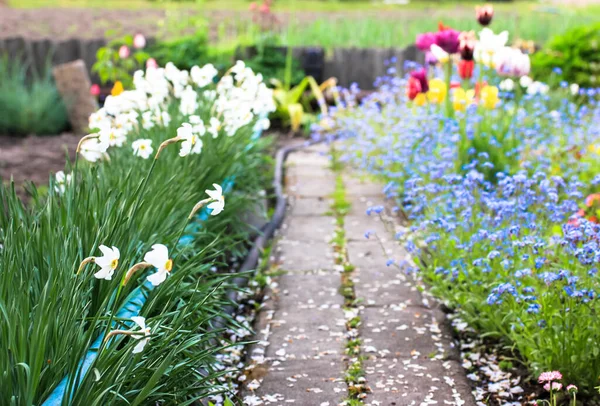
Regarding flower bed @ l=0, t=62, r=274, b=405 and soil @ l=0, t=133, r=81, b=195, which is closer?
flower bed @ l=0, t=62, r=274, b=405

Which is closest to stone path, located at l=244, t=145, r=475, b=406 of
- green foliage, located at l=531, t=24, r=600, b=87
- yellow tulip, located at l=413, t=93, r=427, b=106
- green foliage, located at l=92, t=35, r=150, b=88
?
yellow tulip, located at l=413, t=93, r=427, b=106

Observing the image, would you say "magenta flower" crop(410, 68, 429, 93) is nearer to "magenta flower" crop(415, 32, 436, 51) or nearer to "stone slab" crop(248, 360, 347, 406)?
"magenta flower" crop(415, 32, 436, 51)

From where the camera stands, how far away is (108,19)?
1397cm

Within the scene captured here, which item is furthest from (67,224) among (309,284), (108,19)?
(108,19)

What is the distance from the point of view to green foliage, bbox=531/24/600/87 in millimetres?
7645

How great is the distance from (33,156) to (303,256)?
3.13m

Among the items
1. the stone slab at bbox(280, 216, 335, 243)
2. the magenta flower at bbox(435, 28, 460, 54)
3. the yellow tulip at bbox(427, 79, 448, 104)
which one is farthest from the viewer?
the yellow tulip at bbox(427, 79, 448, 104)

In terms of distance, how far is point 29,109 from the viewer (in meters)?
7.24

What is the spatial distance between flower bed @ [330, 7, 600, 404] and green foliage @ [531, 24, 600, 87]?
0.73 metres

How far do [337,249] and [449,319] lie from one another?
1.04 metres

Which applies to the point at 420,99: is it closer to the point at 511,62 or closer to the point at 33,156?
the point at 511,62

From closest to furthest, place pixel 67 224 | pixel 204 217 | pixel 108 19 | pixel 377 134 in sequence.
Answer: pixel 67 224
pixel 204 217
pixel 377 134
pixel 108 19

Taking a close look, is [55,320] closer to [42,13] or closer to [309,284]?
[309,284]

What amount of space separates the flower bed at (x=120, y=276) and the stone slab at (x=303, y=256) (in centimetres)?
26
